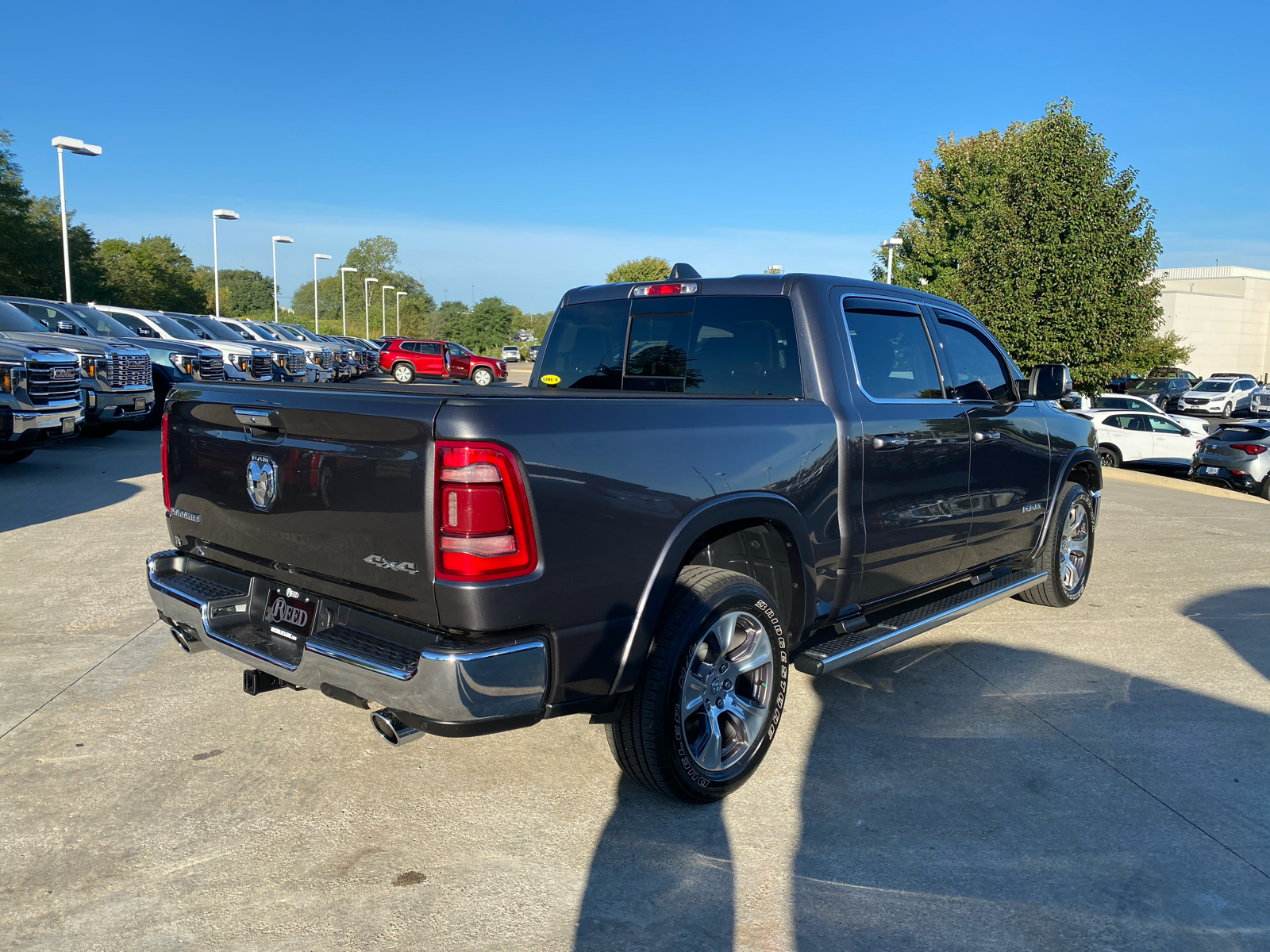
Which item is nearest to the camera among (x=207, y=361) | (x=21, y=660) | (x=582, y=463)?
(x=582, y=463)

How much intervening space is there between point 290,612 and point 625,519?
122 centimetres

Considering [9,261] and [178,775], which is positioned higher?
[9,261]

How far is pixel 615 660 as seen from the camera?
309 cm

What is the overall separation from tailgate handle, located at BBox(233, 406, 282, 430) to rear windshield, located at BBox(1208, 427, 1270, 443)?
18.4 metres

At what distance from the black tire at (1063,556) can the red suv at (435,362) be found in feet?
114

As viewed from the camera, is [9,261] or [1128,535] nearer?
[1128,535]

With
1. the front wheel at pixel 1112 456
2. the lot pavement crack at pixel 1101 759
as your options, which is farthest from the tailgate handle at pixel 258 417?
the front wheel at pixel 1112 456

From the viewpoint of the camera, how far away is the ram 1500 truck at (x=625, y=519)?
2.76 metres

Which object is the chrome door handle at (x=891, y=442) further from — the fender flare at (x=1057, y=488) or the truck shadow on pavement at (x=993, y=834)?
the fender flare at (x=1057, y=488)

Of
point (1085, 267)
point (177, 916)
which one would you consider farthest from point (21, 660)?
point (1085, 267)

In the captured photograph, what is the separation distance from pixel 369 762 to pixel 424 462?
5.63 ft

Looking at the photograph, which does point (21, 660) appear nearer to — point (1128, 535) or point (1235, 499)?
point (1128, 535)

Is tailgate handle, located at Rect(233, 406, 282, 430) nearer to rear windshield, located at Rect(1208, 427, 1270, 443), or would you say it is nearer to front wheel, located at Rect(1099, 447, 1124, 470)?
rear windshield, located at Rect(1208, 427, 1270, 443)

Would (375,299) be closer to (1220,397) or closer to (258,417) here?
(1220,397)
